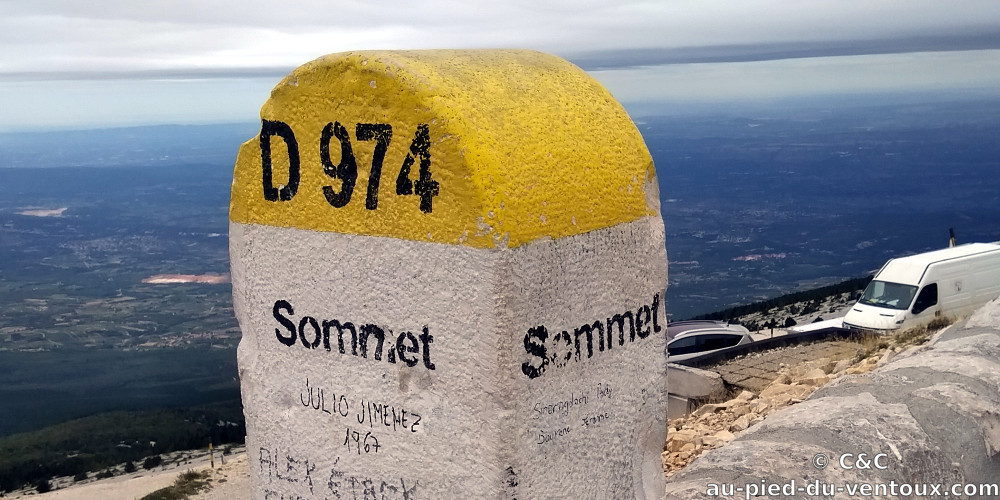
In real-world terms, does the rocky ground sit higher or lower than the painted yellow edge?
lower

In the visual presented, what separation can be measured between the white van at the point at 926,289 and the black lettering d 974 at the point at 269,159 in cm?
1355

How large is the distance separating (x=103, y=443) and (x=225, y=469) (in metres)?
20.0

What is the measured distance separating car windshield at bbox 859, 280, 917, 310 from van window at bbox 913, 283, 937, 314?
5.4 inches

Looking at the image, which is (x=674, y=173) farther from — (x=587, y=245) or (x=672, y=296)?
(x=587, y=245)

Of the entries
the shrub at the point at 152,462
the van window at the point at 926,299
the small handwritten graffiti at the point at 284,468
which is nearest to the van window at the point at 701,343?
the van window at the point at 926,299

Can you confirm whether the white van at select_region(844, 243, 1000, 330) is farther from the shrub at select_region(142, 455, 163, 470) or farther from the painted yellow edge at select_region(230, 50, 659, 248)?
the shrub at select_region(142, 455, 163, 470)

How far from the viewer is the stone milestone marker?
2.75 metres

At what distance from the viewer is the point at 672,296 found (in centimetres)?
9419

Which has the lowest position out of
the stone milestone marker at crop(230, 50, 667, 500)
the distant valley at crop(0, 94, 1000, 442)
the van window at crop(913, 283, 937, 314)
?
the distant valley at crop(0, 94, 1000, 442)

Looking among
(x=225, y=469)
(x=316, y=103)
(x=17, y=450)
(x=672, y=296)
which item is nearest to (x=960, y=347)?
(x=316, y=103)

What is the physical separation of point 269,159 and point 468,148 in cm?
96

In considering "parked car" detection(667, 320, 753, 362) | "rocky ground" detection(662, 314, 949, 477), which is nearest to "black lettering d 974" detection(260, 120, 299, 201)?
"rocky ground" detection(662, 314, 949, 477)

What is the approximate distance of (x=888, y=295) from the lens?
15680 millimetres

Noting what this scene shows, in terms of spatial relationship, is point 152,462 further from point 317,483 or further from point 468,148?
point 468,148
